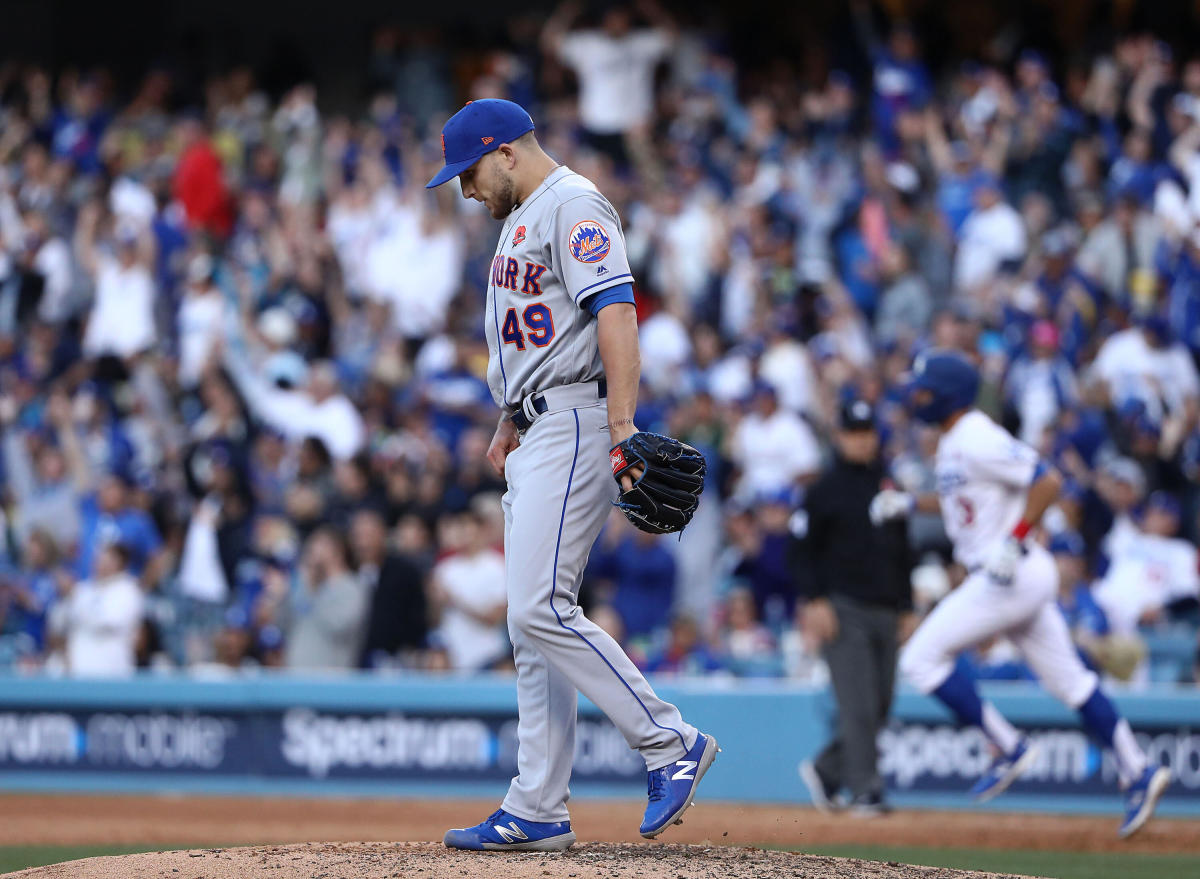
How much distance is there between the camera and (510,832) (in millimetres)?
5160

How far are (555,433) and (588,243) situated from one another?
58 cm

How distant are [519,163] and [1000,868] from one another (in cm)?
359

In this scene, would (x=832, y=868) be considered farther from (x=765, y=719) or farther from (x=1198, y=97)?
(x=1198, y=97)

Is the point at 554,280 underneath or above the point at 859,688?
above

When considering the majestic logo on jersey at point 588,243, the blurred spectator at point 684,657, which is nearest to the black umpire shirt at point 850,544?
the blurred spectator at point 684,657

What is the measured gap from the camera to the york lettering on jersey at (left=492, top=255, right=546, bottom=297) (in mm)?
5031

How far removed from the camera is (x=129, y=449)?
45.4 feet

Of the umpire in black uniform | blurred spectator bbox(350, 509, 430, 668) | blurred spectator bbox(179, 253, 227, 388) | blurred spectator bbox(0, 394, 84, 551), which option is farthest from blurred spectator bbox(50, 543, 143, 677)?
the umpire in black uniform

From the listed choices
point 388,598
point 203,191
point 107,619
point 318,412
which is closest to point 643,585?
point 388,598

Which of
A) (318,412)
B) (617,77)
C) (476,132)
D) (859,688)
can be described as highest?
(617,77)

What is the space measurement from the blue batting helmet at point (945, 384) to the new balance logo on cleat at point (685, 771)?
345 cm

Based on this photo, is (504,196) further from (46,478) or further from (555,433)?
(46,478)

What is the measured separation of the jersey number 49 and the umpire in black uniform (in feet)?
13.4

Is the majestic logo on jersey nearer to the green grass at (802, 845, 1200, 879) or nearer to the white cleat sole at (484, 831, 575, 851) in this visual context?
the white cleat sole at (484, 831, 575, 851)
